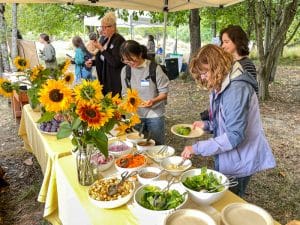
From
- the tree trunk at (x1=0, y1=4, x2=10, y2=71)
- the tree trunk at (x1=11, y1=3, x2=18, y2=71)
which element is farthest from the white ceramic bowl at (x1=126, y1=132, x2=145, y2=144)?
the tree trunk at (x1=0, y1=4, x2=10, y2=71)

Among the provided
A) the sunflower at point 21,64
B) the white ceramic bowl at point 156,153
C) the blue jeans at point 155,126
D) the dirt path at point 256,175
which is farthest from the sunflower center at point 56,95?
the dirt path at point 256,175

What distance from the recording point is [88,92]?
1156mm

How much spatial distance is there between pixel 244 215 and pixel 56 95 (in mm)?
862

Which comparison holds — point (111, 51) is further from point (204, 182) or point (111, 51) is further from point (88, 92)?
point (204, 182)

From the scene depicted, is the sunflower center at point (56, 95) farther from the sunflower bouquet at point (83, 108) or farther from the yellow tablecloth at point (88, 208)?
the yellow tablecloth at point (88, 208)

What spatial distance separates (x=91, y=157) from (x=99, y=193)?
20cm

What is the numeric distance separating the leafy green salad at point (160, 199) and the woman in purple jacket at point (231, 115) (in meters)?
0.30

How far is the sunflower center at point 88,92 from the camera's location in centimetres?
115

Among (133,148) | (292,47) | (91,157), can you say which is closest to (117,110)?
(91,157)

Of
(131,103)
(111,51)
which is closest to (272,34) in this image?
(111,51)

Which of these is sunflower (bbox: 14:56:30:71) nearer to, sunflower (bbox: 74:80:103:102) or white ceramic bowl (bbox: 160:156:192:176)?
sunflower (bbox: 74:80:103:102)

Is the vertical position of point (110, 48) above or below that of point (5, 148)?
above

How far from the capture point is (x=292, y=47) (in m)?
19.2

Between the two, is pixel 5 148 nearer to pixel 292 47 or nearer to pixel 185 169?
pixel 185 169
